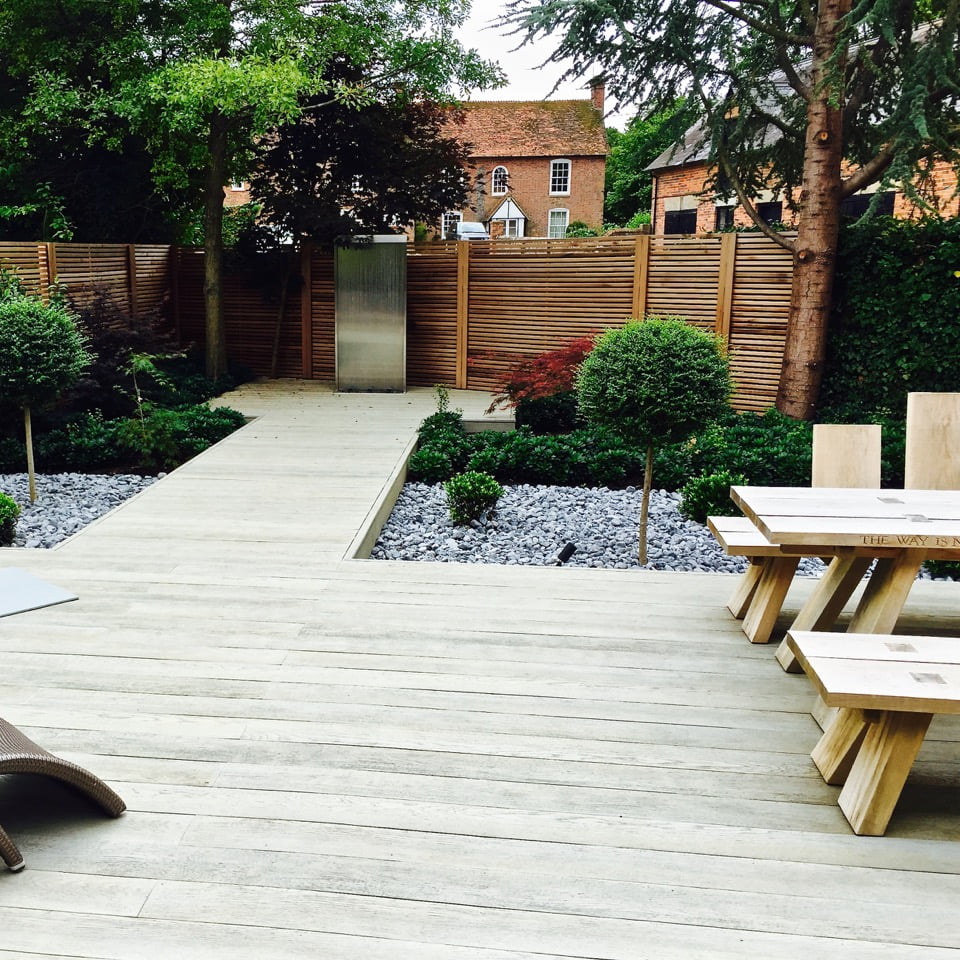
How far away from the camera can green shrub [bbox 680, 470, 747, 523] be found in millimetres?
6551

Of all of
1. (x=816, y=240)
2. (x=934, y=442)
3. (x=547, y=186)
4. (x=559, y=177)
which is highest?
(x=559, y=177)

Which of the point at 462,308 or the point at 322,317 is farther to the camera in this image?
the point at 322,317

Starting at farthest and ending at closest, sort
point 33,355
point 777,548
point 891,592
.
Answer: point 33,355
point 777,548
point 891,592

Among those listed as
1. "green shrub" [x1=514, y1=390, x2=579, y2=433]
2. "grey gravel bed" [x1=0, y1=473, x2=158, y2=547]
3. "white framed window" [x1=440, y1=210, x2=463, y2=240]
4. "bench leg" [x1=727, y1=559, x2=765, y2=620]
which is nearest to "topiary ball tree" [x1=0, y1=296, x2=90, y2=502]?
"grey gravel bed" [x1=0, y1=473, x2=158, y2=547]

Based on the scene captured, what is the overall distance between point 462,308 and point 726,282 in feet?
12.0

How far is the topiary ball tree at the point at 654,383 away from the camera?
584 cm

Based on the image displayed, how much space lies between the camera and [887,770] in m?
2.62

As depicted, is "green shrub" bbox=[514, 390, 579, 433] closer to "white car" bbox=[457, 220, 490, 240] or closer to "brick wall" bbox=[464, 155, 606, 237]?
"white car" bbox=[457, 220, 490, 240]

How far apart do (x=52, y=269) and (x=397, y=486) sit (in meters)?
4.97

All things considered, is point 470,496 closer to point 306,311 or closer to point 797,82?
point 797,82

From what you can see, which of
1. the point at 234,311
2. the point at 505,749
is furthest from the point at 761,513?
the point at 234,311

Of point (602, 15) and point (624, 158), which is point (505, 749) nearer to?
point (602, 15)

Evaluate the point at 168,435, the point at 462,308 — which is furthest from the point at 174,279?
the point at 168,435

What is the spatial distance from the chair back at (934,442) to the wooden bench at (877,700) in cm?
206
